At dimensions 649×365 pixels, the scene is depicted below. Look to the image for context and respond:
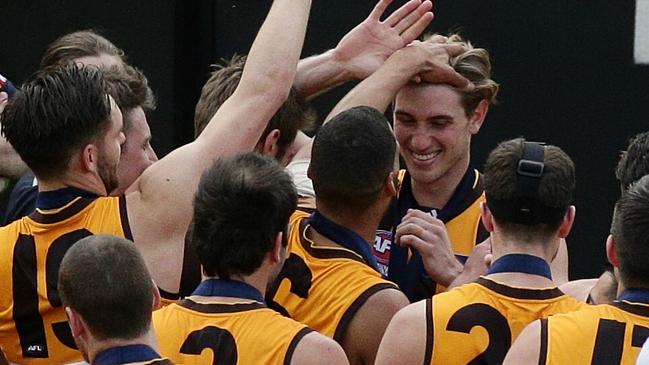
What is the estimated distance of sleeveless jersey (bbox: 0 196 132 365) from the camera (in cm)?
370

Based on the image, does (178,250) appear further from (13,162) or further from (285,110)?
(13,162)

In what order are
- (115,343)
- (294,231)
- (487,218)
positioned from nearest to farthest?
(115,343)
(487,218)
(294,231)

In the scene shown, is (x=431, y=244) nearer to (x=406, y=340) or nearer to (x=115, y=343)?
(x=406, y=340)

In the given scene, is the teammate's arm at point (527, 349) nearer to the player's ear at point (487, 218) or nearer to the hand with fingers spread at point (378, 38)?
the player's ear at point (487, 218)

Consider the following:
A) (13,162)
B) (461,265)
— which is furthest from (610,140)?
(13,162)

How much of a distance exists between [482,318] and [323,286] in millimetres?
491

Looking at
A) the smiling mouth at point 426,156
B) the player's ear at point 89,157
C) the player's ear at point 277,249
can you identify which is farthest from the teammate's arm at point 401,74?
the player's ear at point 277,249

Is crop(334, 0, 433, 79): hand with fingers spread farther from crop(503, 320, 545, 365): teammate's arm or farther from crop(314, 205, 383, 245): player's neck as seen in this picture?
crop(503, 320, 545, 365): teammate's arm

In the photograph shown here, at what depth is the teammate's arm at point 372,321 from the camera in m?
3.55

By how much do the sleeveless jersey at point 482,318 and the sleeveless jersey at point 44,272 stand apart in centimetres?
90

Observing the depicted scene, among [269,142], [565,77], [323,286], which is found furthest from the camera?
[565,77]

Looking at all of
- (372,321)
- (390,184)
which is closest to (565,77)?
(390,184)

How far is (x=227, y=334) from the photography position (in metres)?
3.18

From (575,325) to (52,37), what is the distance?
165 inches
